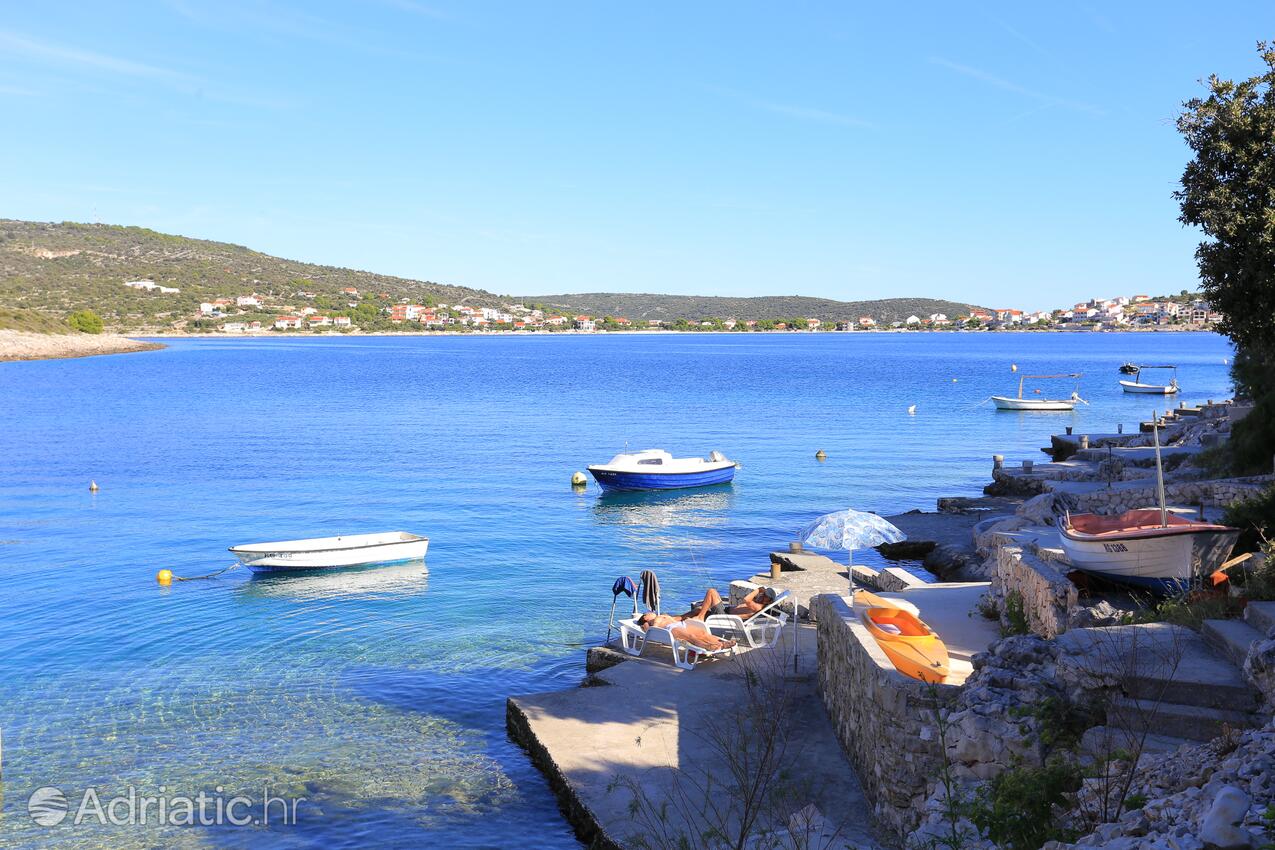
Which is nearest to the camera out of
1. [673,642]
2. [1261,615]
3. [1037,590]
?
[1261,615]

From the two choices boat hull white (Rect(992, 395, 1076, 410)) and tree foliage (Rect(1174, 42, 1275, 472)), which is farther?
boat hull white (Rect(992, 395, 1076, 410))

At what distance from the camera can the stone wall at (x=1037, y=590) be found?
436 inches

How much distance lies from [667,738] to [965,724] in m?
4.77

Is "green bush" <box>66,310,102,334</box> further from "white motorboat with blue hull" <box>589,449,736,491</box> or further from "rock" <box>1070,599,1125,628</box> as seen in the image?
"rock" <box>1070,599,1125,628</box>

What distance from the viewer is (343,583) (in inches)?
916

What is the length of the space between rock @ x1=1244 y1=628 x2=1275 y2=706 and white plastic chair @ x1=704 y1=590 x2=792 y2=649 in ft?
26.2

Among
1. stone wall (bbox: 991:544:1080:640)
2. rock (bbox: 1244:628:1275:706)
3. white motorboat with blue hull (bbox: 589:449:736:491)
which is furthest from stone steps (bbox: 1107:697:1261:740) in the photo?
white motorboat with blue hull (bbox: 589:449:736:491)

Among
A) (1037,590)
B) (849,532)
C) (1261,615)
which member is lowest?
(849,532)

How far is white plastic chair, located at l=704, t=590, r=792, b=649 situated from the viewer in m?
15.4

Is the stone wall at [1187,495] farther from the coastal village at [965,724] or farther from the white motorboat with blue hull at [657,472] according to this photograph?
the white motorboat with blue hull at [657,472]

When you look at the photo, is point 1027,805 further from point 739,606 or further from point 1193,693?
point 739,606

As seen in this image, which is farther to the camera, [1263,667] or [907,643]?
[907,643]

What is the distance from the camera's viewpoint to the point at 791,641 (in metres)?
15.3

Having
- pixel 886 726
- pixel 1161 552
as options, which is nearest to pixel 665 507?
pixel 1161 552
